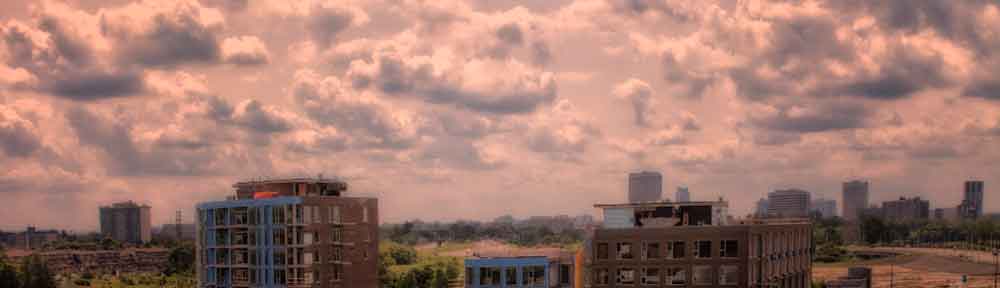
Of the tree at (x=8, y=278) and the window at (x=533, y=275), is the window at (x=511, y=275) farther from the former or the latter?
the tree at (x=8, y=278)

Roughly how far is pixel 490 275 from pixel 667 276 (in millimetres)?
17680

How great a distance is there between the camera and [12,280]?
167250 mm

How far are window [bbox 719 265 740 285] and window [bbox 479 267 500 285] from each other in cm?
2211

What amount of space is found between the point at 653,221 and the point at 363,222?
42938 millimetres

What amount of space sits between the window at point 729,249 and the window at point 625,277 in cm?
893

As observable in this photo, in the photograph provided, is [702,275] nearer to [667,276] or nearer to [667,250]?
[667,276]

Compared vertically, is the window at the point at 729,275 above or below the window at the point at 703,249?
below

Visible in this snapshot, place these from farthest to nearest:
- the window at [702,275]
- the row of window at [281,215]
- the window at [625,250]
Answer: the row of window at [281,215] → the window at [625,250] → the window at [702,275]

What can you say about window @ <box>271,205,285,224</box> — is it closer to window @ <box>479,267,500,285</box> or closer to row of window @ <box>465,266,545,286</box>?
row of window @ <box>465,266,545,286</box>

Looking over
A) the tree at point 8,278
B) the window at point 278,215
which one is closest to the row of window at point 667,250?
the window at point 278,215

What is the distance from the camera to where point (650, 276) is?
86.1 metres

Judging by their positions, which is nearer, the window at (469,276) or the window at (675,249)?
the window at (469,276)

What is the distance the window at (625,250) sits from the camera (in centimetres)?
8606

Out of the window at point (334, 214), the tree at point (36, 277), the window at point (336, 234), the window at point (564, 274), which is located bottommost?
the tree at point (36, 277)
